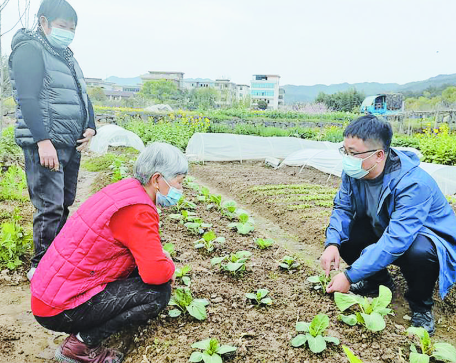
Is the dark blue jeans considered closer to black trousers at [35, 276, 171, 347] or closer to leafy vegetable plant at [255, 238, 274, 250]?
black trousers at [35, 276, 171, 347]

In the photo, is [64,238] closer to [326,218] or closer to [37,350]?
[37,350]

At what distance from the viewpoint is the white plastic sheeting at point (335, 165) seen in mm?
6145

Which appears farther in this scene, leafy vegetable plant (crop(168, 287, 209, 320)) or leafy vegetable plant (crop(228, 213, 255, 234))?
leafy vegetable plant (crop(228, 213, 255, 234))

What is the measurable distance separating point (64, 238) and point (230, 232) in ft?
7.31

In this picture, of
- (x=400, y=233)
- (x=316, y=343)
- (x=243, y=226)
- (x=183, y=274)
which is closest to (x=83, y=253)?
(x=183, y=274)

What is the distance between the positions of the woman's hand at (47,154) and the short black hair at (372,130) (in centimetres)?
186

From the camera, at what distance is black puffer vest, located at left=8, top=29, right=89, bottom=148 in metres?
2.52

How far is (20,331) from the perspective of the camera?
2307 millimetres

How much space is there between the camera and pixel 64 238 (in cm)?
182

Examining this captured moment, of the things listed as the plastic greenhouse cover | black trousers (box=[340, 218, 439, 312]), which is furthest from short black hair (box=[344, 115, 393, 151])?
the plastic greenhouse cover

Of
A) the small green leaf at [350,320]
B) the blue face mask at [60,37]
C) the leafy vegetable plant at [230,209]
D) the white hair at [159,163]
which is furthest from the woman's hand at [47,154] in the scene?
the leafy vegetable plant at [230,209]

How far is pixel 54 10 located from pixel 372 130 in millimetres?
2095

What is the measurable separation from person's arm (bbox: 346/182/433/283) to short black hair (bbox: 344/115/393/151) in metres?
0.33

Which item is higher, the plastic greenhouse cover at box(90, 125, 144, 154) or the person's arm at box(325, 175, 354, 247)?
the person's arm at box(325, 175, 354, 247)
